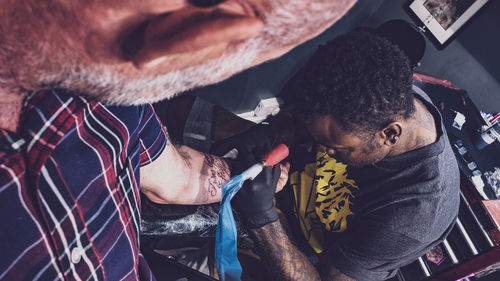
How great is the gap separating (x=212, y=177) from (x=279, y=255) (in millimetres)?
610

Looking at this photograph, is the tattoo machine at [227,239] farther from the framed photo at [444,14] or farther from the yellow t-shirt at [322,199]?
the framed photo at [444,14]

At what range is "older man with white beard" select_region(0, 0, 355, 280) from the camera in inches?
12.9

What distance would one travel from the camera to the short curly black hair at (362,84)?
3.84 feet

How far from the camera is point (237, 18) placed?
1.04ft

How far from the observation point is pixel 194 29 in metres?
0.31

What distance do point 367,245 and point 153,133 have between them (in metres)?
1.12

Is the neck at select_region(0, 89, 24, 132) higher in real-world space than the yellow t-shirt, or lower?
higher

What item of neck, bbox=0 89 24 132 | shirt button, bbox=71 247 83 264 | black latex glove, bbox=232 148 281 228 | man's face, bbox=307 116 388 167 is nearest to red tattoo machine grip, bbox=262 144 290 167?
black latex glove, bbox=232 148 281 228

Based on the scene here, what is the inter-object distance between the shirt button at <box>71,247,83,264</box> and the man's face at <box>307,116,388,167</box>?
1.13 meters

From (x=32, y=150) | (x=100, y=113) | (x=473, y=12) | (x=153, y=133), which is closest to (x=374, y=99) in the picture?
(x=153, y=133)

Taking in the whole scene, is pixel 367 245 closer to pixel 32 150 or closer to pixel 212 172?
pixel 212 172

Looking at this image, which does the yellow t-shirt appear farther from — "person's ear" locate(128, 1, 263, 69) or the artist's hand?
"person's ear" locate(128, 1, 263, 69)

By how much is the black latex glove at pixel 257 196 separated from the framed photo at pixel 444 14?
7.45ft

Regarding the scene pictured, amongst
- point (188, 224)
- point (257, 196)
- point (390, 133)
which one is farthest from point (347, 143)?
point (188, 224)
